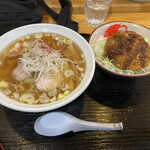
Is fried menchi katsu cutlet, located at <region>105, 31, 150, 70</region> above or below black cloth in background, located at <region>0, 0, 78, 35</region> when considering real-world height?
below

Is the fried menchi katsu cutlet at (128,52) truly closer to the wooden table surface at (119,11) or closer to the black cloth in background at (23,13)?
the black cloth in background at (23,13)

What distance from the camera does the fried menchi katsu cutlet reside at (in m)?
1.27

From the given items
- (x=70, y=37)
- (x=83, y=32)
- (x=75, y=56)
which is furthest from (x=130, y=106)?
(x=83, y=32)

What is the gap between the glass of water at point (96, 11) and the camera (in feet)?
5.96

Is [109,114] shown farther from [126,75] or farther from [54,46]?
[54,46]

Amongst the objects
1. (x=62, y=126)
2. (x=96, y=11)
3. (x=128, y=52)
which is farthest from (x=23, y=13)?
(x=62, y=126)

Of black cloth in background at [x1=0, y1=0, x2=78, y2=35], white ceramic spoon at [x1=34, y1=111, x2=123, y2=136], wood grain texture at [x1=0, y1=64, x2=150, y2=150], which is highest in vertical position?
black cloth in background at [x1=0, y1=0, x2=78, y2=35]

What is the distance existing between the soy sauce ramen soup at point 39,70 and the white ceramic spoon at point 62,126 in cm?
14

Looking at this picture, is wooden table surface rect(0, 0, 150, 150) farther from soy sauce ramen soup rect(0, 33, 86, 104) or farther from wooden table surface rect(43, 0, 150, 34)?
wooden table surface rect(43, 0, 150, 34)

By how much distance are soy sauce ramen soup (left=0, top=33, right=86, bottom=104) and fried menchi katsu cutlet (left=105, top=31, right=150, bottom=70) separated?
34 centimetres

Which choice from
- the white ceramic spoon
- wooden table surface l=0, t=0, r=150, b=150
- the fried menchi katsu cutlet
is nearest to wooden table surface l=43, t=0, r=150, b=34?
the fried menchi katsu cutlet

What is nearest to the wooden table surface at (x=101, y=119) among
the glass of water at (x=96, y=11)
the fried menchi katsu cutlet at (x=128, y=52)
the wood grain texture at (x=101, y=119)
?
the wood grain texture at (x=101, y=119)

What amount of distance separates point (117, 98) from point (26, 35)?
104 cm

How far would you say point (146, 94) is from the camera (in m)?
1.23
